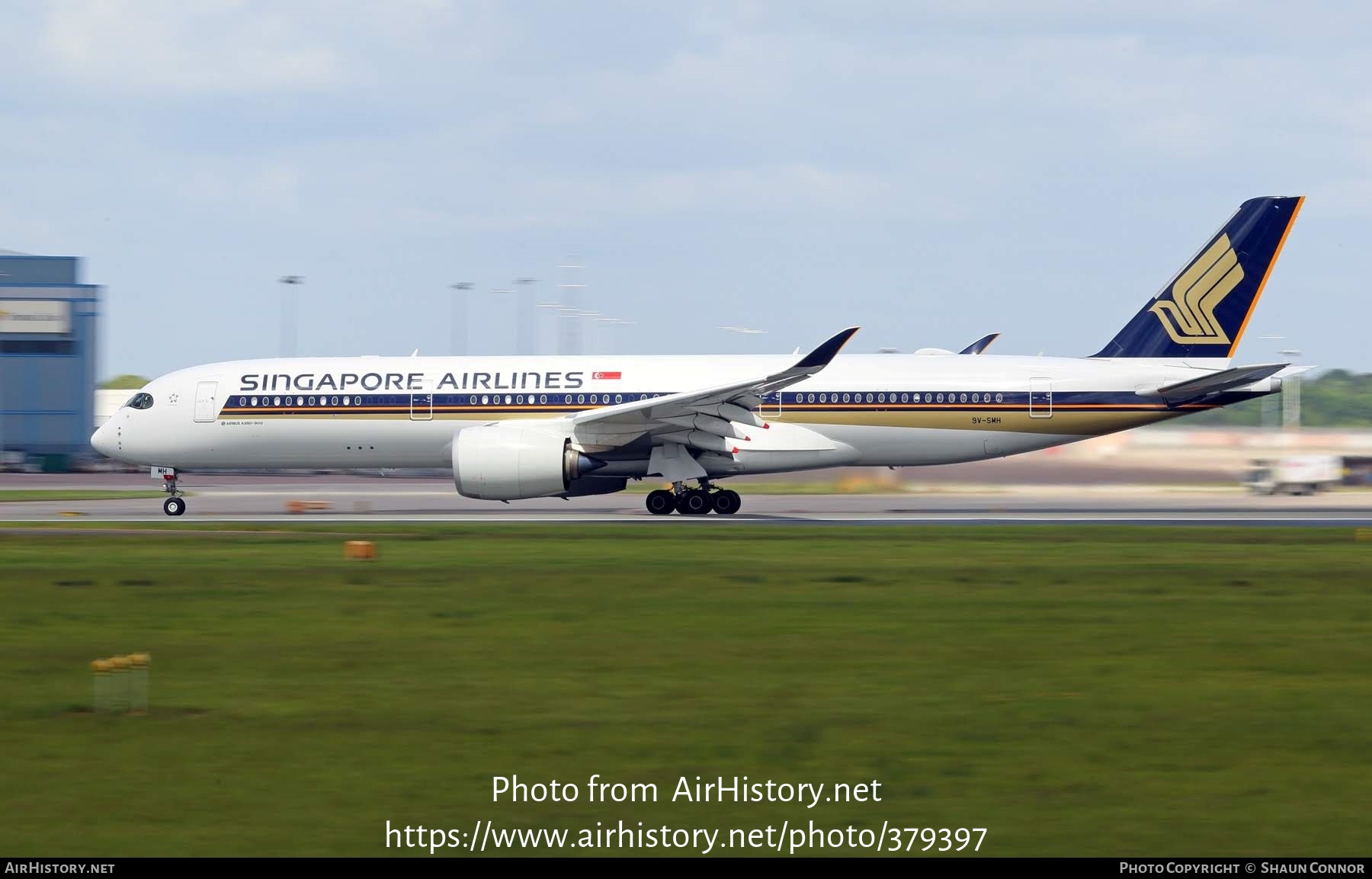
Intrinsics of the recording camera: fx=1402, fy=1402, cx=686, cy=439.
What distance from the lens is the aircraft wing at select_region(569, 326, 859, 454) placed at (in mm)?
28984

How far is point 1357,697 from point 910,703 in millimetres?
3423

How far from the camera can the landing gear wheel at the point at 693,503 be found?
104 feet

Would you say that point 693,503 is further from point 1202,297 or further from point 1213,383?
point 1202,297

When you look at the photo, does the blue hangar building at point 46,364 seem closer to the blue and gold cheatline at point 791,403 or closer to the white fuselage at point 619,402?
the white fuselage at point 619,402

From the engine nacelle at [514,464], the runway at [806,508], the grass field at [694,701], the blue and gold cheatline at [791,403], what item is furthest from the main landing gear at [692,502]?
the grass field at [694,701]

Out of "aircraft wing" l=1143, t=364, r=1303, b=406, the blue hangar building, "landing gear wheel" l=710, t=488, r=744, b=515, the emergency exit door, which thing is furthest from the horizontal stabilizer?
the blue hangar building

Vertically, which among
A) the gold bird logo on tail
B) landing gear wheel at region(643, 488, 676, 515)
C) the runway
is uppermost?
the gold bird logo on tail

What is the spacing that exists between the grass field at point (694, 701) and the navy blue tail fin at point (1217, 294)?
1384cm

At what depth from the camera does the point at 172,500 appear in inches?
1298

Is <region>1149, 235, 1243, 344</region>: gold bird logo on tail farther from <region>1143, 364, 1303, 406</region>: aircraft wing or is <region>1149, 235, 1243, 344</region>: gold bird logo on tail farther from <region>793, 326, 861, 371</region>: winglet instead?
<region>793, 326, 861, 371</region>: winglet

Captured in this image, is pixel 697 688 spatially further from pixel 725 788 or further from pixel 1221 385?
pixel 1221 385

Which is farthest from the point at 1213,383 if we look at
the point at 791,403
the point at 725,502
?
the point at 725,502

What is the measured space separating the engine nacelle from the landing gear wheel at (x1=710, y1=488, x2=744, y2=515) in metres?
3.55

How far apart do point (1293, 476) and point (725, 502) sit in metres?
20.9
